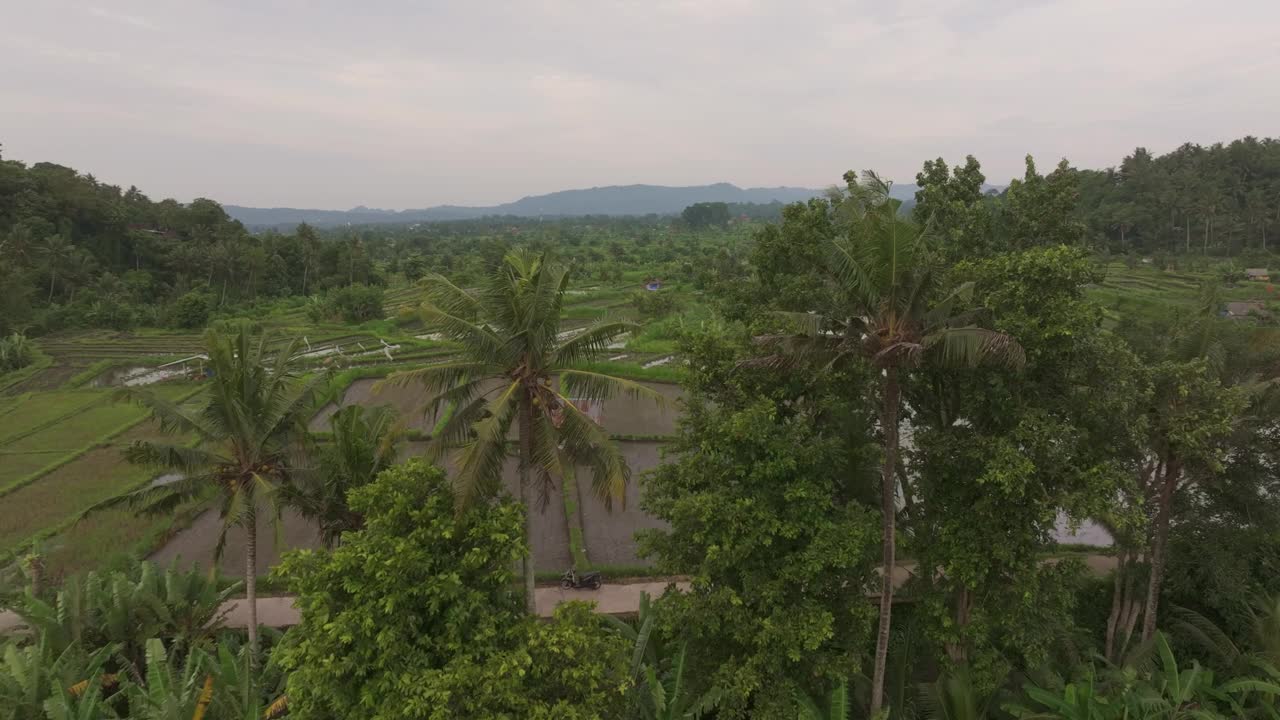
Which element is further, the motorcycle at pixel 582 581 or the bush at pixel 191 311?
the bush at pixel 191 311

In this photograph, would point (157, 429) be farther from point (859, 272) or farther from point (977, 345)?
point (977, 345)

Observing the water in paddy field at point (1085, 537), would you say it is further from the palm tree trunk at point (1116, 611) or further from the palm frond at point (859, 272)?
the palm frond at point (859, 272)

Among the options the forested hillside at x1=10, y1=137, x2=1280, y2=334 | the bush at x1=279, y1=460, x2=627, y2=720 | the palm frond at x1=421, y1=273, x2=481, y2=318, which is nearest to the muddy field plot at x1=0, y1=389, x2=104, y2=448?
the forested hillside at x1=10, y1=137, x2=1280, y2=334

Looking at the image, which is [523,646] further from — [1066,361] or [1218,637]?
[1218,637]

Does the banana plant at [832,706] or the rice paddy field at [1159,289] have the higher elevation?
the rice paddy field at [1159,289]

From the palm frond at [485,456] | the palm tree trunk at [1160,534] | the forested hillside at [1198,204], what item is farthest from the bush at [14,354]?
the forested hillside at [1198,204]

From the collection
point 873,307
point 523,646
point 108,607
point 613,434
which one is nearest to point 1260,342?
point 873,307
